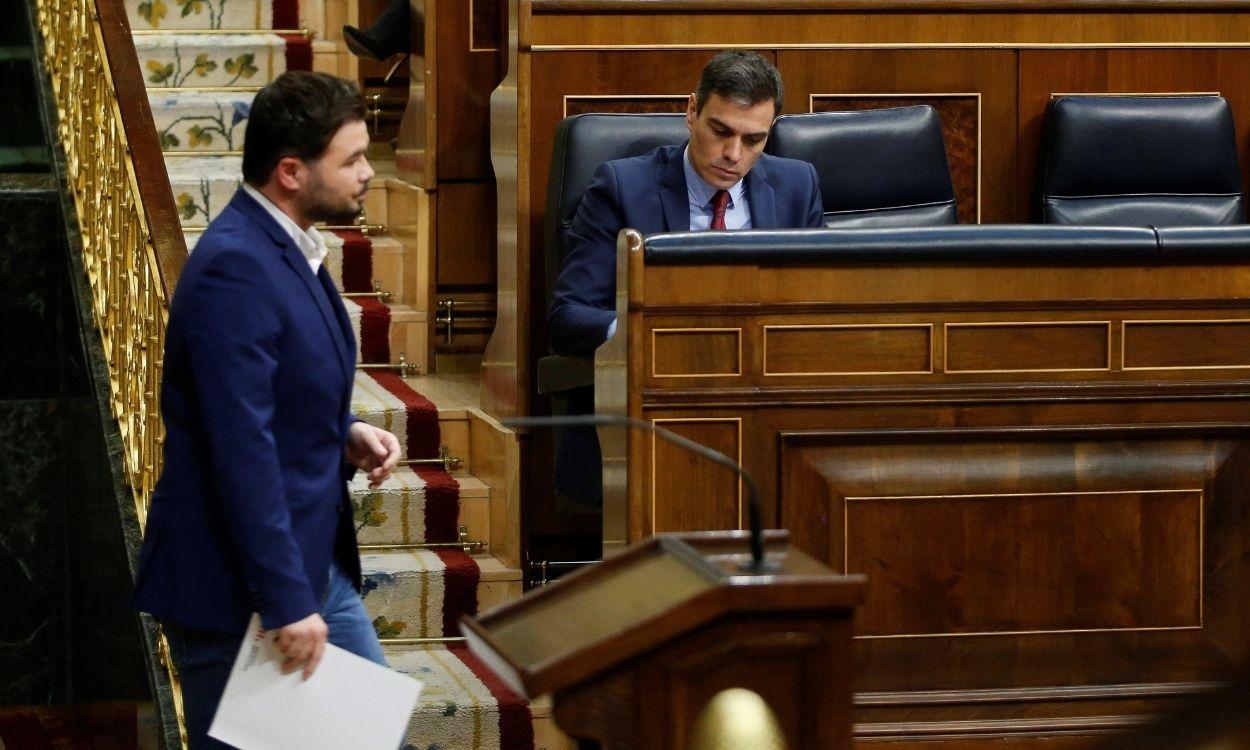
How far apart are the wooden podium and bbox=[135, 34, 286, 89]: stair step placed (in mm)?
3835

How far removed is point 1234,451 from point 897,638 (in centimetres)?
60

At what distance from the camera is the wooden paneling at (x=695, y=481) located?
274cm

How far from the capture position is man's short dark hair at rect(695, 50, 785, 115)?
324 centimetres

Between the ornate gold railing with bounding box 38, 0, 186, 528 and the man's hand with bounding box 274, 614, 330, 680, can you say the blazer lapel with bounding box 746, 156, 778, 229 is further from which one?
the man's hand with bounding box 274, 614, 330, 680

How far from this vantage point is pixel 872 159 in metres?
3.79

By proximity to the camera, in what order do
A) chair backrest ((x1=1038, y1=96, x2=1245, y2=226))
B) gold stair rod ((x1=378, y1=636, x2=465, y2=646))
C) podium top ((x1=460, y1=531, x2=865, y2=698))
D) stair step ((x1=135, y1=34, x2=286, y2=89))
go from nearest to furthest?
podium top ((x1=460, y1=531, x2=865, y2=698)) → gold stair rod ((x1=378, y1=636, x2=465, y2=646)) → chair backrest ((x1=1038, y1=96, x2=1245, y2=226)) → stair step ((x1=135, y1=34, x2=286, y2=89))

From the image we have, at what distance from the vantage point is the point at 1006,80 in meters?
4.10

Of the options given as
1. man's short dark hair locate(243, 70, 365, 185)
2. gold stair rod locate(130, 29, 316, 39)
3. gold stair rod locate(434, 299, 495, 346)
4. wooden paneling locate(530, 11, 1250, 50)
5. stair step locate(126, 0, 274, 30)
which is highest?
stair step locate(126, 0, 274, 30)

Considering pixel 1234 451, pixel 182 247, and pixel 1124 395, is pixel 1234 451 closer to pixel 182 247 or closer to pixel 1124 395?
pixel 1124 395

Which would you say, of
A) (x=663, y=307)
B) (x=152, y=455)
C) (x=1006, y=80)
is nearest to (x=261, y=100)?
(x=663, y=307)

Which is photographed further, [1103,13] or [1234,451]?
[1103,13]

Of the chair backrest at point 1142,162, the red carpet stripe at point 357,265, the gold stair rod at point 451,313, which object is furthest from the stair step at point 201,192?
the chair backrest at point 1142,162

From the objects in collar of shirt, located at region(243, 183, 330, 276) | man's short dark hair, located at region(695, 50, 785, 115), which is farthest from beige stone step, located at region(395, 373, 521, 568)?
collar of shirt, located at region(243, 183, 330, 276)

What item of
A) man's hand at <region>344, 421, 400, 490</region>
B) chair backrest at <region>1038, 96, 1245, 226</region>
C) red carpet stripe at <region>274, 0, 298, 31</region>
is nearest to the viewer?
man's hand at <region>344, 421, 400, 490</region>
